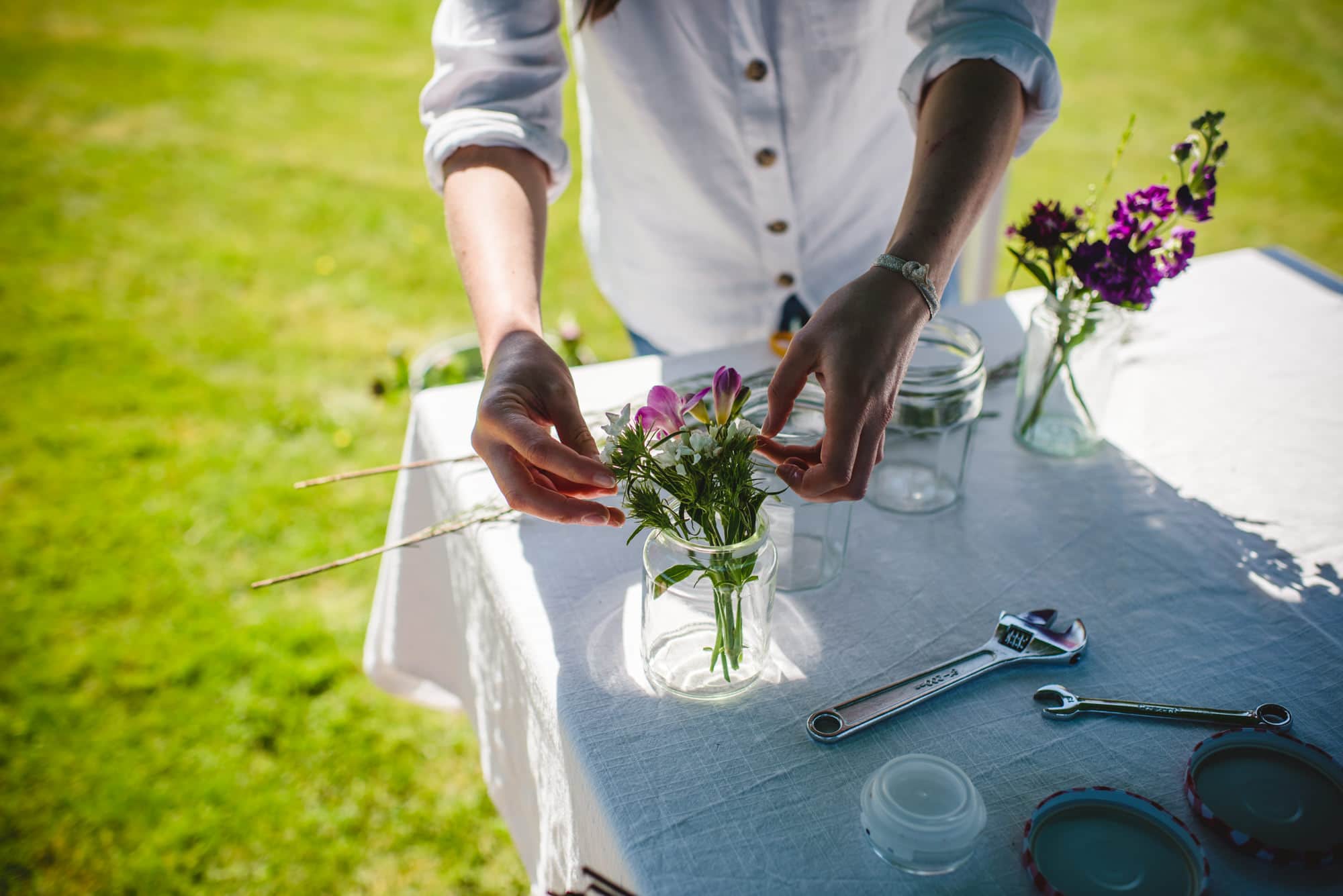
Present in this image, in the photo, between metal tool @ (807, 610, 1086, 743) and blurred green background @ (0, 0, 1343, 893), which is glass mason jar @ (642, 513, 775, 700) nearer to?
metal tool @ (807, 610, 1086, 743)

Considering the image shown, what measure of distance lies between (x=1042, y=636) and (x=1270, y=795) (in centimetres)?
24

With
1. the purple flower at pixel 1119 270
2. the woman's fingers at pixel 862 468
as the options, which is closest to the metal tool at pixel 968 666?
the woman's fingers at pixel 862 468

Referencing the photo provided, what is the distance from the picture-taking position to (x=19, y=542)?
2615 mm

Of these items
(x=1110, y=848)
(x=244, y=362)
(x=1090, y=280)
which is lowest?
(x=244, y=362)

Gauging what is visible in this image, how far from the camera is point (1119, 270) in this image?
3.60 ft

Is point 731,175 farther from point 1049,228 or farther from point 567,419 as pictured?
point 567,419

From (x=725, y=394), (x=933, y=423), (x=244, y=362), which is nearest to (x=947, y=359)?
(x=933, y=423)

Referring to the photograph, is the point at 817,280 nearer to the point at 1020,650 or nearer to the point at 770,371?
the point at 770,371

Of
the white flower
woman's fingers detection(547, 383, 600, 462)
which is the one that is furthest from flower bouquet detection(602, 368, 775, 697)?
woman's fingers detection(547, 383, 600, 462)

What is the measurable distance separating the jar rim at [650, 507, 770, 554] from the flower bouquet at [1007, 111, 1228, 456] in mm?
517

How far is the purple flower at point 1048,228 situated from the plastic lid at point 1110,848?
685 mm

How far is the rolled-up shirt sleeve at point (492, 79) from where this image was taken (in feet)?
4.24

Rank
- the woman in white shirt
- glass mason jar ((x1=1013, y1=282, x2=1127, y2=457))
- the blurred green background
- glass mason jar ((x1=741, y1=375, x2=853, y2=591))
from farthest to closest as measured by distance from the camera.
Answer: the blurred green background → glass mason jar ((x1=1013, y1=282, x2=1127, y2=457)) → glass mason jar ((x1=741, y1=375, x2=853, y2=591)) → the woman in white shirt

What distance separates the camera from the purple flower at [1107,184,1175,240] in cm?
110
